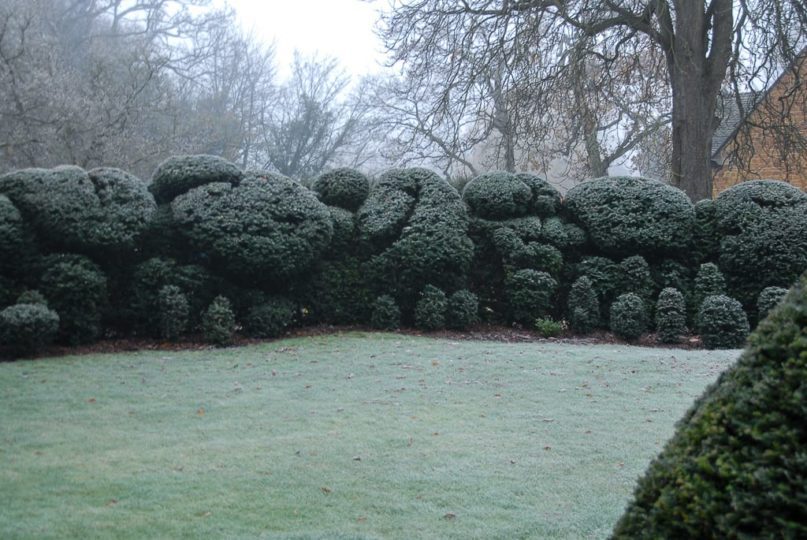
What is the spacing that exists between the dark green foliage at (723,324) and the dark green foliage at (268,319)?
20.3ft

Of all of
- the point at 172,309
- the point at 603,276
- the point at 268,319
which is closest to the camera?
the point at 172,309

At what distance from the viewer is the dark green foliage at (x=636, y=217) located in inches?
480

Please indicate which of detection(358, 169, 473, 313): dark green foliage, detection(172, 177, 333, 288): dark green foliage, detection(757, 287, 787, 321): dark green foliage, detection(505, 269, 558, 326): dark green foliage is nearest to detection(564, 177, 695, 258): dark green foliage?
detection(505, 269, 558, 326): dark green foliage

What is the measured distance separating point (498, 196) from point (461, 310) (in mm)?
1988

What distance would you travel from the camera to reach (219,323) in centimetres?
1061

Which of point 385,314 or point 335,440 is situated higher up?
point 385,314

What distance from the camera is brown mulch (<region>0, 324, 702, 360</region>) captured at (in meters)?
10.4

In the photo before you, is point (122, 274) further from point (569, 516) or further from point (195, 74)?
point (195, 74)

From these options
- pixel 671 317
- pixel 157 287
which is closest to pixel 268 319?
pixel 157 287

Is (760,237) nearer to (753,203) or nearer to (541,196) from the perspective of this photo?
(753,203)

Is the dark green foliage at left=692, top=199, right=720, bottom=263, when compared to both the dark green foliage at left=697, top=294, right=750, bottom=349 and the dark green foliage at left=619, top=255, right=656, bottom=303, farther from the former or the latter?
the dark green foliage at left=697, top=294, right=750, bottom=349

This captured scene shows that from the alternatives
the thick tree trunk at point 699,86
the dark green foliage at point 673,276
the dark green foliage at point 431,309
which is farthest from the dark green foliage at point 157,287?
the thick tree trunk at point 699,86

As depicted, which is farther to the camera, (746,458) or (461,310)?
(461,310)

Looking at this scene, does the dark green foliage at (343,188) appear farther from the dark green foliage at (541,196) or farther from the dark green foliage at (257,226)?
the dark green foliage at (541,196)
